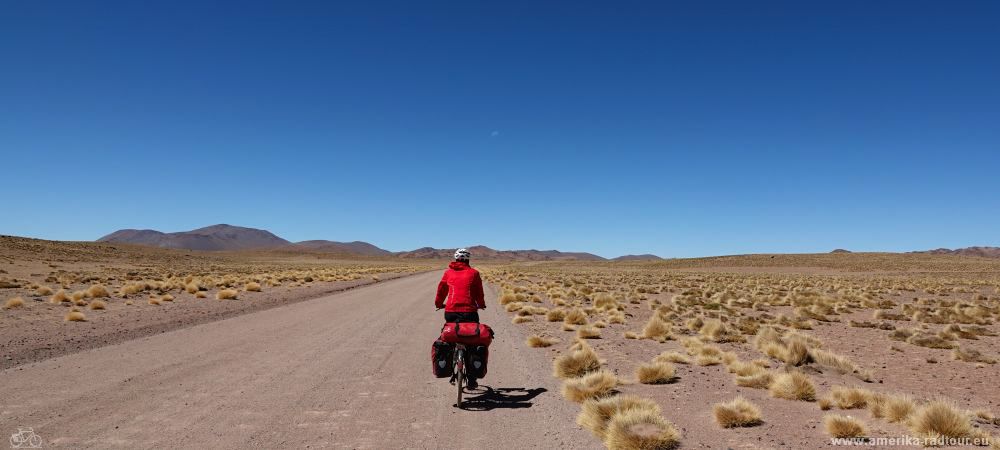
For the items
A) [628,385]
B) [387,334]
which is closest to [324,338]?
[387,334]

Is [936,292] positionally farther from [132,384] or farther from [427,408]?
[132,384]

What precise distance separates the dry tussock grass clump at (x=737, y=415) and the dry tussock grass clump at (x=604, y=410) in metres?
0.81

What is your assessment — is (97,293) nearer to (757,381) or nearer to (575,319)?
(575,319)

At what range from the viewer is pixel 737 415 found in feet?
22.3

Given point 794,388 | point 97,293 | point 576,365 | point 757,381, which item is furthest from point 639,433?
point 97,293

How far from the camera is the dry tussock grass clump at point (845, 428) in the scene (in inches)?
246

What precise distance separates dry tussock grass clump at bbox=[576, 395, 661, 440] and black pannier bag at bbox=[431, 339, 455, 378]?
1990mm

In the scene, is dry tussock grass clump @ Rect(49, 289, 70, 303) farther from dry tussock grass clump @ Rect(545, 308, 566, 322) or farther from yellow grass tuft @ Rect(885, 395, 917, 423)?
yellow grass tuft @ Rect(885, 395, 917, 423)

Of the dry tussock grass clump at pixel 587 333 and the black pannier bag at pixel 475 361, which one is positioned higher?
the black pannier bag at pixel 475 361

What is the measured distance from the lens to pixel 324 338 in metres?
13.8

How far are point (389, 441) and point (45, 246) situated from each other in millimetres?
99910

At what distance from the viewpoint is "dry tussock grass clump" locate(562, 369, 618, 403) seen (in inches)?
316

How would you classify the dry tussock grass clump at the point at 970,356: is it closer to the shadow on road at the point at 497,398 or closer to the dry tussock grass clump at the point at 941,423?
the dry tussock grass clump at the point at 941,423

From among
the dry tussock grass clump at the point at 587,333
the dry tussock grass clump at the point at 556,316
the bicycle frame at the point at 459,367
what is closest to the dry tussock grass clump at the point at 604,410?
the bicycle frame at the point at 459,367
